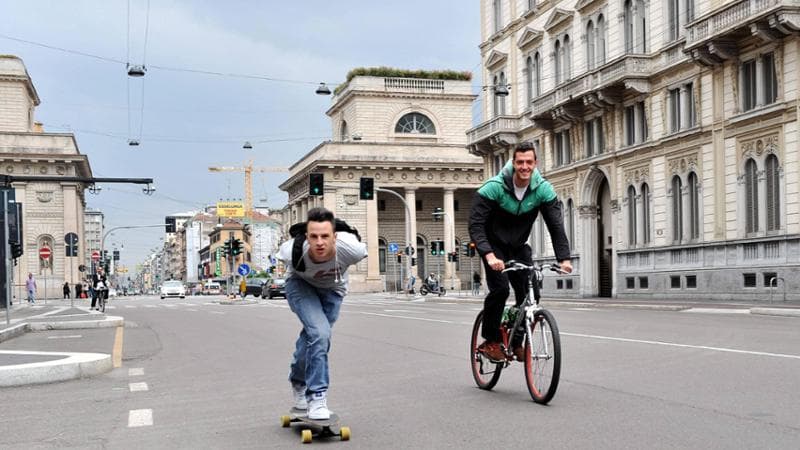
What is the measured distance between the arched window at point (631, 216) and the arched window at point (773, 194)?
8.85m

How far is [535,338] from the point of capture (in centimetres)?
751

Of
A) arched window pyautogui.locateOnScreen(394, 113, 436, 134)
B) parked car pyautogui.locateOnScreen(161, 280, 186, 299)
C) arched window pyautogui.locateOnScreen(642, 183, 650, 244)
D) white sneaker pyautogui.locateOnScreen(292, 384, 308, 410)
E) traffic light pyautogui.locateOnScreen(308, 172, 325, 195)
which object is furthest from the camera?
arched window pyautogui.locateOnScreen(394, 113, 436, 134)

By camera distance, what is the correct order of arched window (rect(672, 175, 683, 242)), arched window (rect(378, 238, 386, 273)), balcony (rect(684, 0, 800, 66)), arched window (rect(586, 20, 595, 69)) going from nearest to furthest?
balcony (rect(684, 0, 800, 66))
arched window (rect(672, 175, 683, 242))
arched window (rect(586, 20, 595, 69))
arched window (rect(378, 238, 386, 273))

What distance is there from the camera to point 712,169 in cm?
3250

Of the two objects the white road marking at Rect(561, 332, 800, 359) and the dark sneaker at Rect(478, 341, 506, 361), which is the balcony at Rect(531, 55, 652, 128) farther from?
the dark sneaker at Rect(478, 341, 506, 361)

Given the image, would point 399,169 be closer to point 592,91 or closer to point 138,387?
point 592,91

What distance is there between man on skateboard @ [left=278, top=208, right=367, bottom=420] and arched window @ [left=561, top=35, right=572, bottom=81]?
126 ft

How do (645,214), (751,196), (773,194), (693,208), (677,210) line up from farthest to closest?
(645,214)
(677,210)
(693,208)
(751,196)
(773,194)

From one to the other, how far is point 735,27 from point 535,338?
24879mm

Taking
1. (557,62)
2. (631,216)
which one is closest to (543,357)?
(631,216)

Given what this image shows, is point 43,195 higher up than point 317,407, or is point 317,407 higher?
point 43,195

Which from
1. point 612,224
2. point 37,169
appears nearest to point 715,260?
point 612,224

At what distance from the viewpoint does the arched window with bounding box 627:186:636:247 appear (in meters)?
38.7

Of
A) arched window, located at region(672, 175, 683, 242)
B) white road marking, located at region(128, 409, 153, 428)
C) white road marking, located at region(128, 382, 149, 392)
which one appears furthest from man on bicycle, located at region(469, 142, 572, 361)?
arched window, located at region(672, 175, 683, 242)
